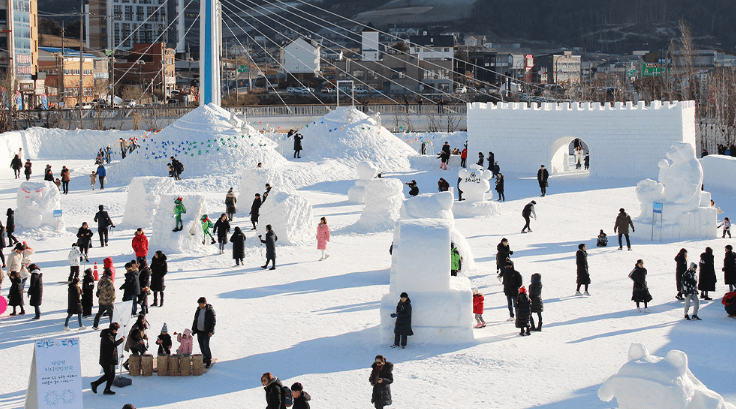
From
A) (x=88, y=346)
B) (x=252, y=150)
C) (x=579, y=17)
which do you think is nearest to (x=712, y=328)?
(x=88, y=346)

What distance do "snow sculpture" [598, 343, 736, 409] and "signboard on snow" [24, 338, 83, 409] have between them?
16.9 ft

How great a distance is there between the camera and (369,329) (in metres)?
12.8

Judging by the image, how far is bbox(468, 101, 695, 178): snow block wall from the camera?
30531mm

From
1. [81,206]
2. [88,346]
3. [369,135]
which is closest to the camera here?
[88,346]

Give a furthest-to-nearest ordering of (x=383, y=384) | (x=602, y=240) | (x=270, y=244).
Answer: (x=602, y=240), (x=270, y=244), (x=383, y=384)

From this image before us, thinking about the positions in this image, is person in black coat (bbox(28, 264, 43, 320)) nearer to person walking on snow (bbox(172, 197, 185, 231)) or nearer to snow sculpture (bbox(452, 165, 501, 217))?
Result: person walking on snow (bbox(172, 197, 185, 231))

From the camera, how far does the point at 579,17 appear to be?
14550 centimetres

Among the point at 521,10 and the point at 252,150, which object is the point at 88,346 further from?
the point at 521,10

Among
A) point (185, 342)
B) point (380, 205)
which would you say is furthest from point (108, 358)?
point (380, 205)

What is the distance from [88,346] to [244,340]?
2.09m

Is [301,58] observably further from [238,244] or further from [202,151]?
[238,244]

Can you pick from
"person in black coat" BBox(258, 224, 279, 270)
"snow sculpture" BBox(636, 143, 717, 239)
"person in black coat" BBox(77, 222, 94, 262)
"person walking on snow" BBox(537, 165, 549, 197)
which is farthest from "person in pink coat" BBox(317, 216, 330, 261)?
"person walking on snow" BBox(537, 165, 549, 197)

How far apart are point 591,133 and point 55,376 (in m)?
25.0

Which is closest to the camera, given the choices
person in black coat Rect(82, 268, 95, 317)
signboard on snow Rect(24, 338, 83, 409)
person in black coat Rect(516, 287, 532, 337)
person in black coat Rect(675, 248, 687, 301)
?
signboard on snow Rect(24, 338, 83, 409)
